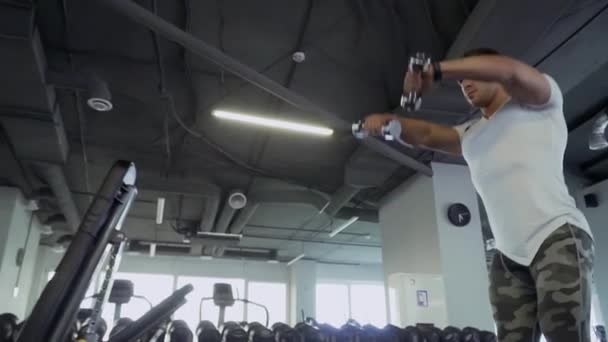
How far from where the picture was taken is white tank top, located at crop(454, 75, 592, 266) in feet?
3.77

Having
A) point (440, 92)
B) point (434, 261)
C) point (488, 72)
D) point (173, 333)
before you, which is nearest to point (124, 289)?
point (173, 333)

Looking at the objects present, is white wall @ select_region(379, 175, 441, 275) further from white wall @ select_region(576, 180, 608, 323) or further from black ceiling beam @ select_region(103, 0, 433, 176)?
white wall @ select_region(576, 180, 608, 323)

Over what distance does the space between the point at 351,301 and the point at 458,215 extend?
823cm

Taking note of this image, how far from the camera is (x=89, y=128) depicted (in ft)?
Answer: 17.7

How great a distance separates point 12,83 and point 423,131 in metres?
3.71

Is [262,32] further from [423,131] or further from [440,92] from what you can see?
[423,131]

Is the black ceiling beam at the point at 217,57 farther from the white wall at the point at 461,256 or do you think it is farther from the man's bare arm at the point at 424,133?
the man's bare arm at the point at 424,133

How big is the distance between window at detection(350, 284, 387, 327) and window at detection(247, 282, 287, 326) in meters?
2.03

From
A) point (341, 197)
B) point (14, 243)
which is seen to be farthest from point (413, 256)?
point (14, 243)

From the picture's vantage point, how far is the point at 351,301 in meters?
12.7

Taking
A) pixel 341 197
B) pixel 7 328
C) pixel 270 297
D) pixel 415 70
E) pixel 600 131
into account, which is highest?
pixel 600 131

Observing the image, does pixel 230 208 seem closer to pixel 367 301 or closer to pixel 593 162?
pixel 593 162

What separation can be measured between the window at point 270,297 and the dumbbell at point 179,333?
31.5 feet

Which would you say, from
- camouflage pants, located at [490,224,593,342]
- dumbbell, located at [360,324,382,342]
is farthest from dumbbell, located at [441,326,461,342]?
camouflage pants, located at [490,224,593,342]
